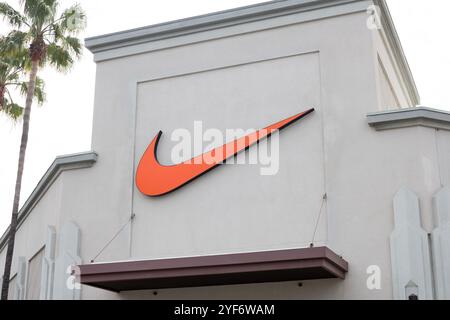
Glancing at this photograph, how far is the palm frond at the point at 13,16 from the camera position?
2484 centimetres

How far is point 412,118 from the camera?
52.1ft

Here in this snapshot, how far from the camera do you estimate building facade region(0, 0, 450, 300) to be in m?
15.3

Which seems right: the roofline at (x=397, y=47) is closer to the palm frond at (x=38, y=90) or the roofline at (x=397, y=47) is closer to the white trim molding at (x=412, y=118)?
the white trim molding at (x=412, y=118)

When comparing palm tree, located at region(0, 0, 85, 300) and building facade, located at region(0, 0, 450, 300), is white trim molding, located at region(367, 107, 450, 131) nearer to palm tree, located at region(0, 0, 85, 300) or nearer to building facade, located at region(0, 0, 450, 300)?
building facade, located at region(0, 0, 450, 300)

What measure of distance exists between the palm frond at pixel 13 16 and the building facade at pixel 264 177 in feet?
20.6

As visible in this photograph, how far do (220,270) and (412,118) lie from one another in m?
5.44

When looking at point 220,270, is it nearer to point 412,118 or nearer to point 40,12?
point 412,118

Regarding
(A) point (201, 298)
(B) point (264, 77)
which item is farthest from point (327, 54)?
(A) point (201, 298)

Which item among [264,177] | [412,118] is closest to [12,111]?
[264,177]

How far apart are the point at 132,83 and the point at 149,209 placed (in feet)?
12.1

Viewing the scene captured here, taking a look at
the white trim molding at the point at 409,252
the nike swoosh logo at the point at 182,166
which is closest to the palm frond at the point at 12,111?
the nike swoosh logo at the point at 182,166

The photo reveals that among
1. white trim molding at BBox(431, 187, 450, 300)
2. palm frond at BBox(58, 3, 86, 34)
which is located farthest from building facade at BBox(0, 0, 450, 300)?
palm frond at BBox(58, 3, 86, 34)

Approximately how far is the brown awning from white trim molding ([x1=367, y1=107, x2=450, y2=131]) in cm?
330

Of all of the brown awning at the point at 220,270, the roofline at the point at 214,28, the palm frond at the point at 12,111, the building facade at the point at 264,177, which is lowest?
the brown awning at the point at 220,270
